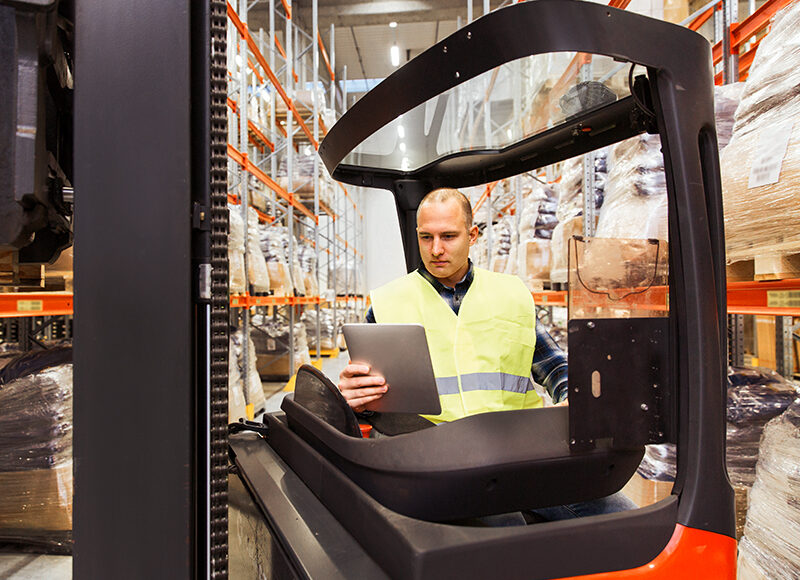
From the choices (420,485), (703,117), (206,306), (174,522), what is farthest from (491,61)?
(174,522)

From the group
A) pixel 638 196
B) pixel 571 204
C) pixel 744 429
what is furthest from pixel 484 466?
pixel 571 204

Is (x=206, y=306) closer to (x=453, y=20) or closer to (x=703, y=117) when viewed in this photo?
(x=703, y=117)

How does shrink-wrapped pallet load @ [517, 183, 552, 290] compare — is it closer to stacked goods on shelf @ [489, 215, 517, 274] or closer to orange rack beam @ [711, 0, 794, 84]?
stacked goods on shelf @ [489, 215, 517, 274]

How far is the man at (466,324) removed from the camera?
5.74ft

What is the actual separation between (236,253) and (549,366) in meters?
3.45

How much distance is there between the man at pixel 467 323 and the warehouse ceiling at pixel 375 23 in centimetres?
900

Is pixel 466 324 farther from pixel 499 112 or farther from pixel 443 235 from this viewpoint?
pixel 499 112

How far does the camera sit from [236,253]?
466cm

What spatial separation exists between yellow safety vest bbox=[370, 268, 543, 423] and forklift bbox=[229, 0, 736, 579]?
58 cm

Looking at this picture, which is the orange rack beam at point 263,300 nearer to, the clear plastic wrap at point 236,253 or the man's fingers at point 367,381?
the clear plastic wrap at point 236,253

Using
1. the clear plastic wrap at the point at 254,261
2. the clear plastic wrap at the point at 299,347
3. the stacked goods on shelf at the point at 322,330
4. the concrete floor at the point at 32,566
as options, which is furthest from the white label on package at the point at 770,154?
the stacked goods on shelf at the point at 322,330

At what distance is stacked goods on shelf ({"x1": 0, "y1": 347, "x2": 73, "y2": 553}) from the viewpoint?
8.32ft

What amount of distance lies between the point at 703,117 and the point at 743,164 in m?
1.02

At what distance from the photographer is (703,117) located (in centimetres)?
104
